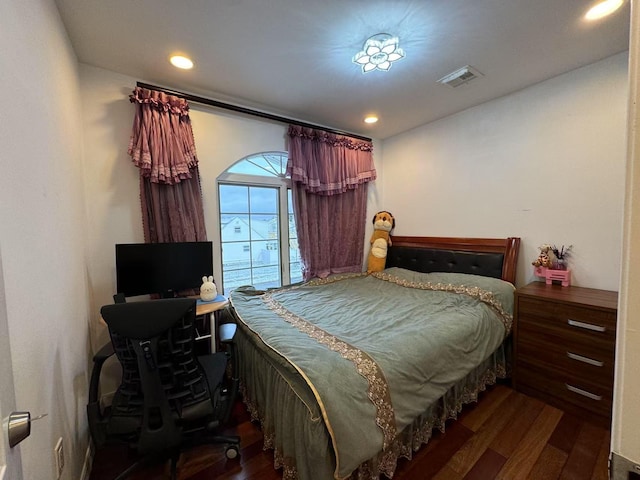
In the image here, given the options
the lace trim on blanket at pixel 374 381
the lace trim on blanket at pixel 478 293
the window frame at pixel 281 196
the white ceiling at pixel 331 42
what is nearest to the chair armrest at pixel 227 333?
the lace trim on blanket at pixel 374 381

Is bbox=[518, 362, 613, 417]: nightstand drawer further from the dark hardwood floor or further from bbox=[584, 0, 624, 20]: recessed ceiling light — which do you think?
bbox=[584, 0, 624, 20]: recessed ceiling light

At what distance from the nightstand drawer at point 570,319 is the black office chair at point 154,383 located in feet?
7.25

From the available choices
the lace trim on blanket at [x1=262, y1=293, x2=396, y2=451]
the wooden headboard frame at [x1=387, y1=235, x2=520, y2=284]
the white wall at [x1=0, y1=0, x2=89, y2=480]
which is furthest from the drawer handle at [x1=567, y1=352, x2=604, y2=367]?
the white wall at [x1=0, y1=0, x2=89, y2=480]

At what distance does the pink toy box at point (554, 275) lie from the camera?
2.14m

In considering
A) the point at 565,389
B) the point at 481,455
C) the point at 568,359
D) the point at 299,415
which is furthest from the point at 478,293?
the point at 299,415

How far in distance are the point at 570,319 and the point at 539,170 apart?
1.30m

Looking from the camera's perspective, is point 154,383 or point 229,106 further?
point 229,106

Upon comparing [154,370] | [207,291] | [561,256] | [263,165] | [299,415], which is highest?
[263,165]

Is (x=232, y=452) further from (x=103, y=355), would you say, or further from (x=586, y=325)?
(x=586, y=325)

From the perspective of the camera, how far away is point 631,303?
0.42 meters

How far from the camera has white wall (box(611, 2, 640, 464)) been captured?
412 millimetres

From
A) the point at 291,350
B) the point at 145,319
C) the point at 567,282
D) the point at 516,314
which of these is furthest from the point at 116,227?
the point at 567,282

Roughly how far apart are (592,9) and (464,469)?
8.68ft

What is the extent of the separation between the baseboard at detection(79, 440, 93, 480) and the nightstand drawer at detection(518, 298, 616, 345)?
294 centimetres
